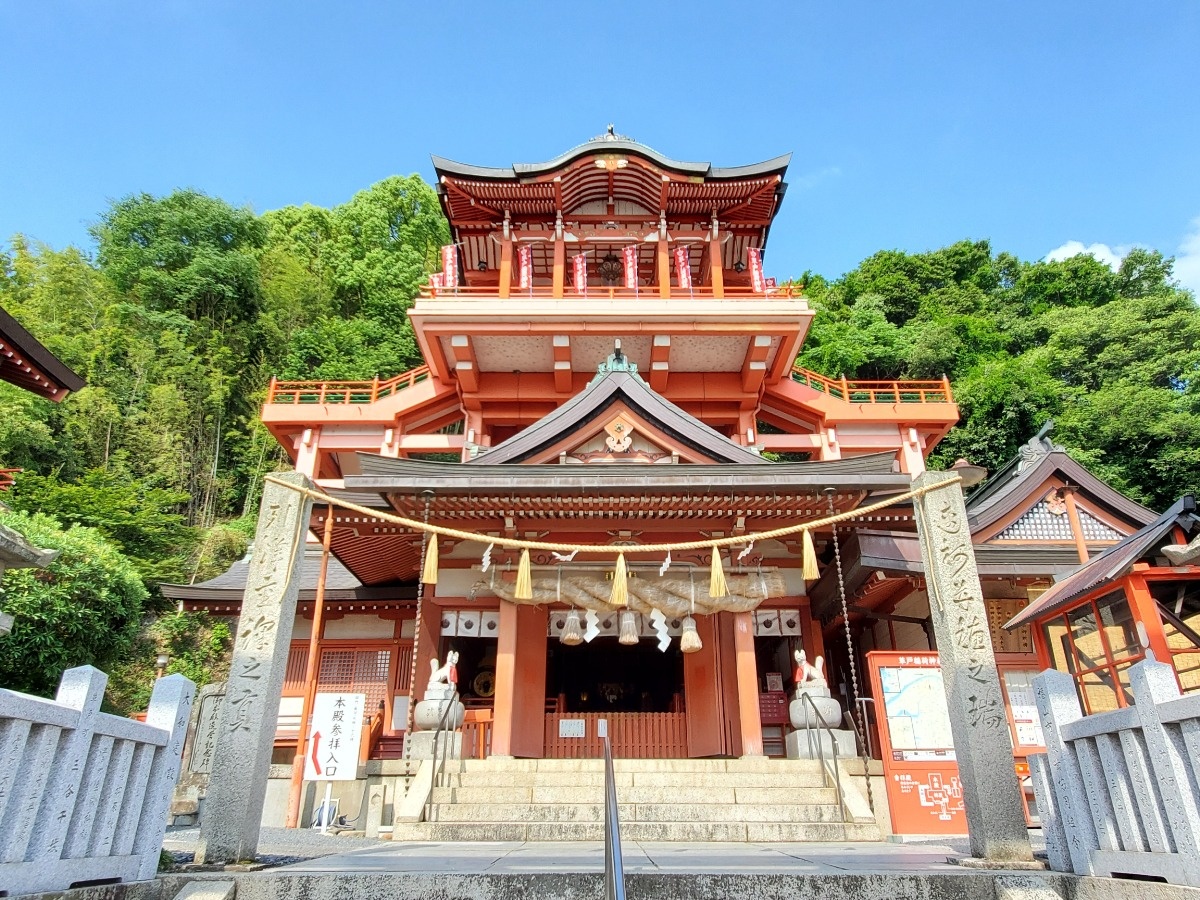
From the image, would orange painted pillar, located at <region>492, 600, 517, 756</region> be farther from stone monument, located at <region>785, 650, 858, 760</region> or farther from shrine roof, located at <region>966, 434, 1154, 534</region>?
shrine roof, located at <region>966, 434, 1154, 534</region>

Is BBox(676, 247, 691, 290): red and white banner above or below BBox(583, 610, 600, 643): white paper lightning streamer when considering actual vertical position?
above

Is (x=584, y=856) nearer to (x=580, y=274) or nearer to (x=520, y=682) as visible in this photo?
(x=520, y=682)

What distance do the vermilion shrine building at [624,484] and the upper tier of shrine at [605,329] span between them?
0.23ft

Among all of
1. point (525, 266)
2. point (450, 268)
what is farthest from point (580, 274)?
point (450, 268)

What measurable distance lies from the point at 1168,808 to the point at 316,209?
43.5 m

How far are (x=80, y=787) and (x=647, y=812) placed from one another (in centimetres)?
610

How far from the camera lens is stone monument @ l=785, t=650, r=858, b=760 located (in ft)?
32.5

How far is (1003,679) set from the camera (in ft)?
37.4

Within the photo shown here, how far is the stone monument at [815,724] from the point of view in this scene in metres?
9.91

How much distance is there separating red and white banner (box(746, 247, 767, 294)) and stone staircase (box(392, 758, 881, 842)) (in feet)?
41.1

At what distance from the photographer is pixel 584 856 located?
6016 mm

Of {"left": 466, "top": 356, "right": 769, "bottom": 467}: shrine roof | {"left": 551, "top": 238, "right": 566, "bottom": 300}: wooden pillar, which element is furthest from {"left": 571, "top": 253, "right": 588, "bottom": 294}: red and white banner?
{"left": 466, "top": 356, "right": 769, "bottom": 467}: shrine roof

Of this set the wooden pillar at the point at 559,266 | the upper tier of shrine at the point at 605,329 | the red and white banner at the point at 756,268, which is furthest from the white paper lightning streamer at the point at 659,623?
the red and white banner at the point at 756,268

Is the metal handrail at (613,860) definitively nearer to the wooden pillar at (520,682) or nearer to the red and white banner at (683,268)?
the wooden pillar at (520,682)
